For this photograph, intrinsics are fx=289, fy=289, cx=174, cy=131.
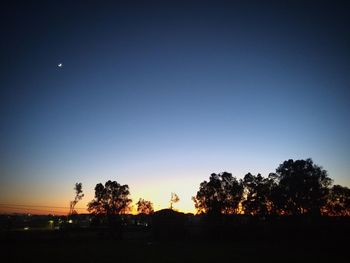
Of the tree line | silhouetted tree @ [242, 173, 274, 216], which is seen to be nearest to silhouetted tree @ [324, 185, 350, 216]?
the tree line

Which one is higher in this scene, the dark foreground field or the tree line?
the tree line

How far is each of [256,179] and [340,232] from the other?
30.6m

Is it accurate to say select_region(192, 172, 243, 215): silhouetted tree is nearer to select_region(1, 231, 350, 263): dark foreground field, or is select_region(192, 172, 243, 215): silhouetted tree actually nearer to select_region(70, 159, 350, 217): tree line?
select_region(70, 159, 350, 217): tree line

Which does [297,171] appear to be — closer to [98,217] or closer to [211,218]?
[211,218]

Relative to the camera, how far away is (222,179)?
274ft

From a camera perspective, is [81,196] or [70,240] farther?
[81,196]

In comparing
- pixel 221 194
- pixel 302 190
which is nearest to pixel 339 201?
pixel 302 190

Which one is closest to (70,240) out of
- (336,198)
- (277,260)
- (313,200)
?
(277,260)

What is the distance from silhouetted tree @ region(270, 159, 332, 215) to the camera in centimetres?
7288

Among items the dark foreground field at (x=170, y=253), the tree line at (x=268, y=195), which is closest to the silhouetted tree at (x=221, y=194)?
the tree line at (x=268, y=195)

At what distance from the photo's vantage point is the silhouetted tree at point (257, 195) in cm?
7838

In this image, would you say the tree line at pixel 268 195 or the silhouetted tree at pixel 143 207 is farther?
the silhouetted tree at pixel 143 207

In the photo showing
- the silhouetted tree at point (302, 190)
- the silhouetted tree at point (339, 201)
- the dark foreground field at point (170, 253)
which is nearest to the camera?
the dark foreground field at point (170, 253)

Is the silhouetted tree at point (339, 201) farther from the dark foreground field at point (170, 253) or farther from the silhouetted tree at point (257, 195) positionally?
the dark foreground field at point (170, 253)
